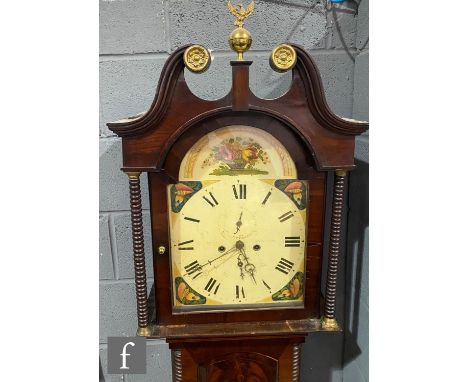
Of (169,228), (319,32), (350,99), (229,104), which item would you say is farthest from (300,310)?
(319,32)

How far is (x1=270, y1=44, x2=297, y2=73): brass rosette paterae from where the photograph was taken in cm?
71

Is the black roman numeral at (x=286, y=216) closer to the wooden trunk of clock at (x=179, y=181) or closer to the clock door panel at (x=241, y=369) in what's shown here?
the wooden trunk of clock at (x=179, y=181)

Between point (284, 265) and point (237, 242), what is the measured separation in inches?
4.8

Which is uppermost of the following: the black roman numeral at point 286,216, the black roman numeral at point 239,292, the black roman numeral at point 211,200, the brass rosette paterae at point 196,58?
the brass rosette paterae at point 196,58

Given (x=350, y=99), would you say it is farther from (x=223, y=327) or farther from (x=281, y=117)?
(x=223, y=327)

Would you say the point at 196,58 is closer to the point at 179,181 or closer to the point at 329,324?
the point at 179,181

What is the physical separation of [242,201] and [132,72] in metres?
0.49

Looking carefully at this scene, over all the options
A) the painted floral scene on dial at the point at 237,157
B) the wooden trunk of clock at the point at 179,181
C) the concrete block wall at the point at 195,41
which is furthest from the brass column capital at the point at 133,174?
the concrete block wall at the point at 195,41

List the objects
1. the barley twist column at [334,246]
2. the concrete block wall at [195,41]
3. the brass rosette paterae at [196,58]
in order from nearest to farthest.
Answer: the brass rosette paterae at [196,58] → the barley twist column at [334,246] → the concrete block wall at [195,41]

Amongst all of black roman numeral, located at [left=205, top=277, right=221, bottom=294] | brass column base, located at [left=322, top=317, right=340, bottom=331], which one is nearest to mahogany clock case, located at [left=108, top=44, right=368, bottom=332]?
black roman numeral, located at [left=205, top=277, right=221, bottom=294]

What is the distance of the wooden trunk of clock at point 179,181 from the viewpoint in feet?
2.41

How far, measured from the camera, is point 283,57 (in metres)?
0.72

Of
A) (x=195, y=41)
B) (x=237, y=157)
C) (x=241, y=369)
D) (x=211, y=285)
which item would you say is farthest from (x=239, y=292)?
(x=195, y=41)

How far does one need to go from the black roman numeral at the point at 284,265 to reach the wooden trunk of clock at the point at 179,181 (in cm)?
4
